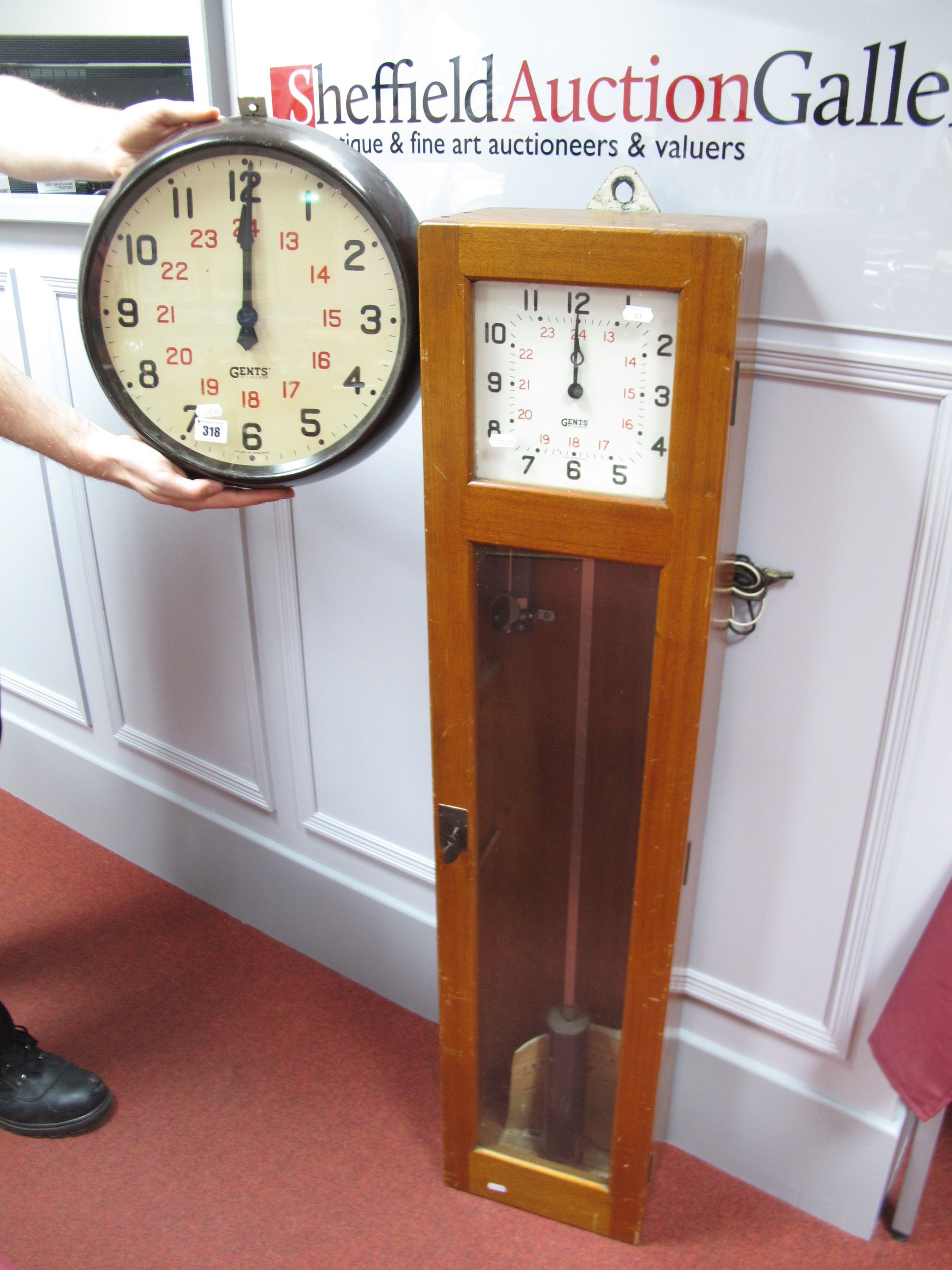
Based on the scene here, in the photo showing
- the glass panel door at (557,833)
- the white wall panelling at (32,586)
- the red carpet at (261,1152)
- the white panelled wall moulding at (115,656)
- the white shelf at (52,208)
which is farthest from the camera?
the white wall panelling at (32,586)

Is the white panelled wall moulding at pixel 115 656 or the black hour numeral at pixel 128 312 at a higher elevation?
the black hour numeral at pixel 128 312

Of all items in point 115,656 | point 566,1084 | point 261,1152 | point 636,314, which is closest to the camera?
point 636,314

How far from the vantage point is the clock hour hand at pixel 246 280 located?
1038mm

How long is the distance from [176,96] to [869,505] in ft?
3.72

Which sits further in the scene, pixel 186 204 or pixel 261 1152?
pixel 261 1152

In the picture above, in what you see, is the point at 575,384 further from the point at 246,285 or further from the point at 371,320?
the point at 246,285

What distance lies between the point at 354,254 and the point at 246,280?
12 cm

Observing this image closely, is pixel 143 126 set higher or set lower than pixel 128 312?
higher

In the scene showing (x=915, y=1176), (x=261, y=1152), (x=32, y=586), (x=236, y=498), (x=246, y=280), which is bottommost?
(x=261, y=1152)

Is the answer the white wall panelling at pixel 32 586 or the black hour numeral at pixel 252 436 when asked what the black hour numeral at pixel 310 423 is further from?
the white wall panelling at pixel 32 586

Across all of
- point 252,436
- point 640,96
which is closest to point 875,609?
point 640,96

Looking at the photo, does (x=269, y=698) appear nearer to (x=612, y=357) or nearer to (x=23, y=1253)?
(x=23, y=1253)

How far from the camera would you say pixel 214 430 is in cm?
113

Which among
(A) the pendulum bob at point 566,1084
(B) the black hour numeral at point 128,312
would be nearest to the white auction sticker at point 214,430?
(B) the black hour numeral at point 128,312
